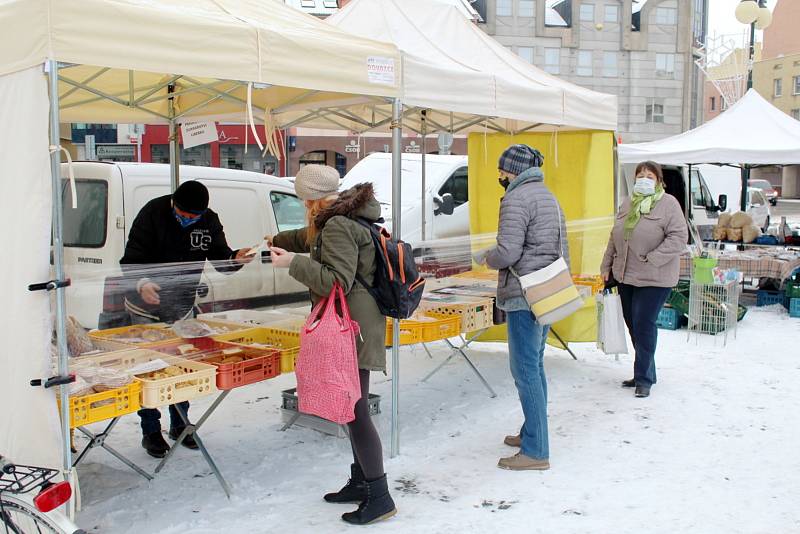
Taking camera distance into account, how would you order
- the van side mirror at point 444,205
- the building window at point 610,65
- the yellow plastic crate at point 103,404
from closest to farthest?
the yellow plastic crate at point 103,404, the van side mirror at point 444,205, the building window at point 610,65

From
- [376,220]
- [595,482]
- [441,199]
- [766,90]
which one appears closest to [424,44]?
[376,220]

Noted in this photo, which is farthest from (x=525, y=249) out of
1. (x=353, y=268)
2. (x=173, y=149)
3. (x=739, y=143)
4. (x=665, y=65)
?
(x=665, y=65)

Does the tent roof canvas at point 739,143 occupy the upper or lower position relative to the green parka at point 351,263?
upper

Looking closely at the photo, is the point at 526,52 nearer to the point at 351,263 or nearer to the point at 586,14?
the point at 586,14

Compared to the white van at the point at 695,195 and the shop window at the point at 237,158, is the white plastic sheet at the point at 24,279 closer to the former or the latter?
the white van at the point at 695,195

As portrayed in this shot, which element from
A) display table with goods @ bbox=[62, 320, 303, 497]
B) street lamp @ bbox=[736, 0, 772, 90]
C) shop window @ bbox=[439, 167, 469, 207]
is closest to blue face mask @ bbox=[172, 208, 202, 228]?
display table with goods @ bbox=[62, 320, 303, 497]

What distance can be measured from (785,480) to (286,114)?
4565 millimetres

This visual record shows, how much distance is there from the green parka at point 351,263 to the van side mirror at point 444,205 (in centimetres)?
656

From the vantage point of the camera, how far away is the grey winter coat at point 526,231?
423 centimetres

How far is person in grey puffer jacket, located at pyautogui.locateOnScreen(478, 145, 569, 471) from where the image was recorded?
424 centimetres

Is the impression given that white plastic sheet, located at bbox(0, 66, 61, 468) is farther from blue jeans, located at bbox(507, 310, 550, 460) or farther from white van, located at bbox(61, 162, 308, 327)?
blue jeans, located at bbox(507, 310, 550, 460)

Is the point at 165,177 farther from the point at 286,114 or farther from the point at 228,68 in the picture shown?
the point at 228,68

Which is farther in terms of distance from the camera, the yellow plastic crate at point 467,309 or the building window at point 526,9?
the building window at point 526,9

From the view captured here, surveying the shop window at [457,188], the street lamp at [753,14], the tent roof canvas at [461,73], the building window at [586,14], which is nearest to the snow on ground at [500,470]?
the tent roof canvas at [461,73]
